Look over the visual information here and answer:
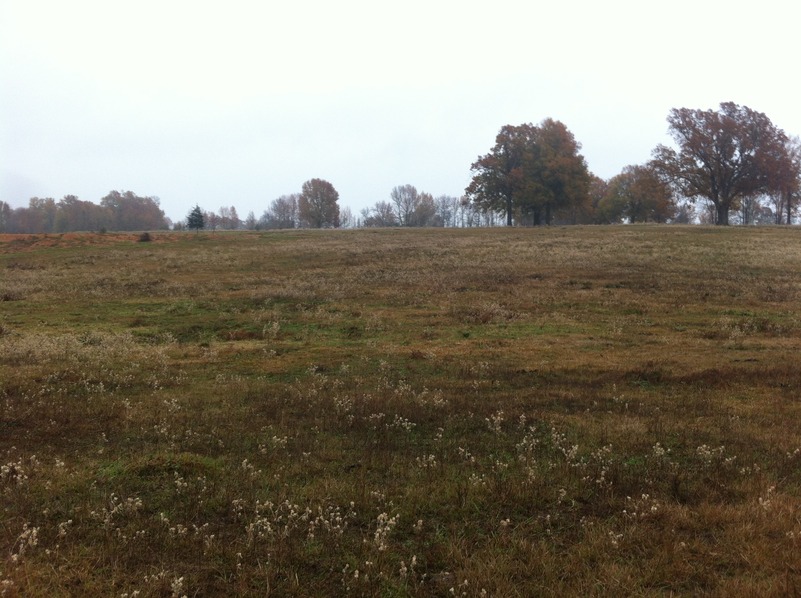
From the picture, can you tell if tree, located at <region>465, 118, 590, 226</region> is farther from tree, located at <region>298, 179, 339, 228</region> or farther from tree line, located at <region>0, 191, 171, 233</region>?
tree line, located at <region>0, 191, 171, 233</region>

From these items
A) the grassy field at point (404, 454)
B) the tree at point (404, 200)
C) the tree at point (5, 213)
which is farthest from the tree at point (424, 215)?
the grassy field at point (404, 454)

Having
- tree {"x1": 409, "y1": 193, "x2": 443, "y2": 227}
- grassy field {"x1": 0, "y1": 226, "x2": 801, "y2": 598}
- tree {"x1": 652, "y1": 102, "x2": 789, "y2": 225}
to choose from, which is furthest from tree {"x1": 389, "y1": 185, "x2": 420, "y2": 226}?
grassy field {"x1": 0, "y1": 226, "x2": 801, "y2": 598}

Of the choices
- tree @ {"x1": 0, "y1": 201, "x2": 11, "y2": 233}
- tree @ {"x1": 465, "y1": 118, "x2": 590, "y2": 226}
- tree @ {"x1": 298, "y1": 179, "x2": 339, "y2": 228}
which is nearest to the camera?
tree @ {"x1": 465, "y1": 118, "x2": 590, "y2": 226}

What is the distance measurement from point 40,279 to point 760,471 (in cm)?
3397

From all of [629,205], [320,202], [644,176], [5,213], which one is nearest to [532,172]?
[644,176]

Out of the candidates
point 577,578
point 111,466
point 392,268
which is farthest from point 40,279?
point 577,578

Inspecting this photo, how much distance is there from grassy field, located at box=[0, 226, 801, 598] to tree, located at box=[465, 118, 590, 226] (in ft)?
185

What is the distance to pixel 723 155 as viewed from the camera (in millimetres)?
61969

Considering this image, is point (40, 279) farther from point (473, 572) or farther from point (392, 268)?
point (473, 572)

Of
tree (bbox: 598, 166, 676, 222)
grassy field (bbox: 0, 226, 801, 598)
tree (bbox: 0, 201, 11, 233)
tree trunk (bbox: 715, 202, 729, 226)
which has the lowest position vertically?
grassy field (bbox: 0, 226, 801, 598)

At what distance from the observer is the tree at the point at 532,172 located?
71.7m

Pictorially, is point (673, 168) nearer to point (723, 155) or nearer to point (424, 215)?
point (723, 155)

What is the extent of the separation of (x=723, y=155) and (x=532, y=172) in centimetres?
2215

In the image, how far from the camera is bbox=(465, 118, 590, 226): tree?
235 ft
